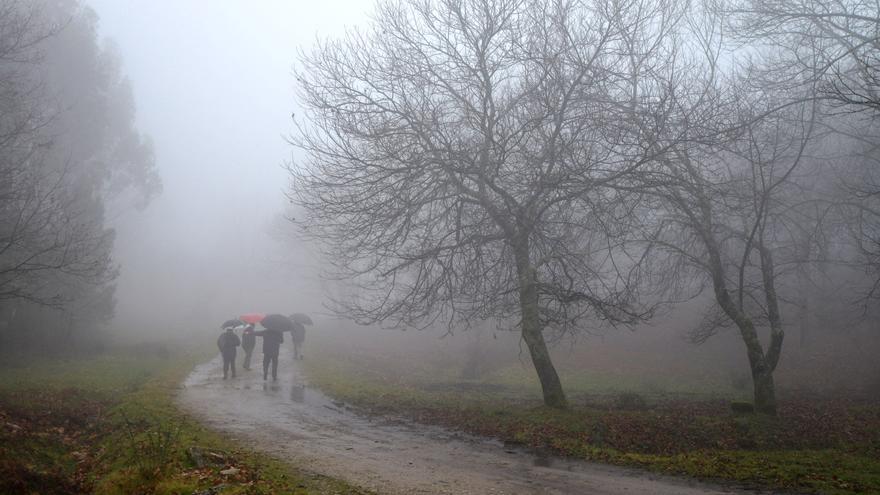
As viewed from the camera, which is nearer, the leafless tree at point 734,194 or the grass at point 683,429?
the grass at point 683,429

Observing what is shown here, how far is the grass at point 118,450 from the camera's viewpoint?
6988 millimetres

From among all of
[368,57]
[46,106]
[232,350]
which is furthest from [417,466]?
[46,106]

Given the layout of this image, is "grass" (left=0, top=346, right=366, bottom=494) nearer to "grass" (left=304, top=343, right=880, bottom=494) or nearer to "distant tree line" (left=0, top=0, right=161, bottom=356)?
"grass" (left=304, top=343, right=880, bottom=494)

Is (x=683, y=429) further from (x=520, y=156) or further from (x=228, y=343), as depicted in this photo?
(x=228, y=343)

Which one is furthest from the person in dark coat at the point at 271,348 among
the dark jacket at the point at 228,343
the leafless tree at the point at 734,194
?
the leafless tree at the point at 734,194

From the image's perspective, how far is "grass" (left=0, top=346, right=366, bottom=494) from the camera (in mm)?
6988

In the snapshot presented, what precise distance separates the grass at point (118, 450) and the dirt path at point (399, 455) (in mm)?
603

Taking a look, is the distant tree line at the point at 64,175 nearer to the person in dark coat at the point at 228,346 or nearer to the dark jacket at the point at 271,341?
the person in dark coat at the point at 228,346

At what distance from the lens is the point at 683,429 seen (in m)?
11.5

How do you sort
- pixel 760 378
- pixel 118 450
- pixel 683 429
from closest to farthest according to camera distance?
pixel 118 450 < pixel 683 429 < pixel 760 378

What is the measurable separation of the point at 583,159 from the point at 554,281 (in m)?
2.67

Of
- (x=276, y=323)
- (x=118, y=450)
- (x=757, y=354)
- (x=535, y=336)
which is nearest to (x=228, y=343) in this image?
(x=276, y=323)

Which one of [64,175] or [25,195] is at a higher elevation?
[64,175]

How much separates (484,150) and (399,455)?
6.46 meters
